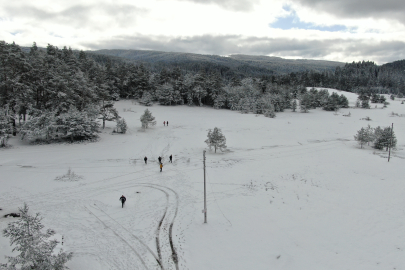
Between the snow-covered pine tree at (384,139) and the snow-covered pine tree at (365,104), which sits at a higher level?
the snow-covered pine tree at (365,104)

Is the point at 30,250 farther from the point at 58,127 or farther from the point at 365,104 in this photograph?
the point at 365,104

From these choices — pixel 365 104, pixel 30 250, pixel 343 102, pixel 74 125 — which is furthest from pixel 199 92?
pixel 30 250

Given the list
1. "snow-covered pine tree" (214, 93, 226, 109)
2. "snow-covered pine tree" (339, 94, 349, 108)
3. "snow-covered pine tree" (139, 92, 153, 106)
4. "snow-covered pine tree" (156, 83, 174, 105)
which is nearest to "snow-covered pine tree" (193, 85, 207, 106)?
"snow-covered pine tree" (214, 93, 226, 109)

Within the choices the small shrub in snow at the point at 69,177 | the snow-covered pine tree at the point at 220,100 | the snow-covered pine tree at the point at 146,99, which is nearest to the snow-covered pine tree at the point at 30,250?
the small shrub in snow at the point at 69,177

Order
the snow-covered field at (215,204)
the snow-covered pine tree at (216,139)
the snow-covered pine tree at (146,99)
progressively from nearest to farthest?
the snow-covered field at (215,204) < the snow-covered pine tree at (216,139) < the snow-covered pine tree at (146,99)

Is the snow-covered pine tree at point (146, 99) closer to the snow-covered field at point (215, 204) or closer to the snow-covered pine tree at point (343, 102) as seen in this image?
the snow-covered field at point (215, 204)

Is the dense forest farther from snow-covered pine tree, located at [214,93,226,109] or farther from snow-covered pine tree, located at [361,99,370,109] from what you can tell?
snow-covered pine tree, located at [361,99,370,109]

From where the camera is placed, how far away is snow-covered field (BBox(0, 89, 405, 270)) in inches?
504

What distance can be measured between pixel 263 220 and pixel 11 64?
→ 3711 cm

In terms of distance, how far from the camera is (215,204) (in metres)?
18.5

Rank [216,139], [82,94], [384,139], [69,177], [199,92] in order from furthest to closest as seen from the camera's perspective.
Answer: [199,92], [82,94], [384,139], [216,139], [69,177]

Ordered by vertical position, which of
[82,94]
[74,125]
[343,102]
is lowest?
[74,125]

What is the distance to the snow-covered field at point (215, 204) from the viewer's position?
42.0 ft

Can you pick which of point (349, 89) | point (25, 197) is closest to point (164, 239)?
point (25, 197)
